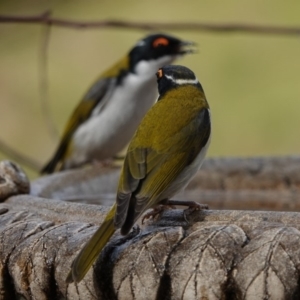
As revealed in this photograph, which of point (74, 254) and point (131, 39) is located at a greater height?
point (74, 254)

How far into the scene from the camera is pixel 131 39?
1339 cm

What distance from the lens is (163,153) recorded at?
3432mm

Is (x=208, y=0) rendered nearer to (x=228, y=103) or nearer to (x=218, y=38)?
(x=218, y=38)

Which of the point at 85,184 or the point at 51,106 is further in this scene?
the point at 51,106

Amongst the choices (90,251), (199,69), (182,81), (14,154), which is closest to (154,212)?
(90,251)

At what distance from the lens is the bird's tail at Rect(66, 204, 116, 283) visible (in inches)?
112

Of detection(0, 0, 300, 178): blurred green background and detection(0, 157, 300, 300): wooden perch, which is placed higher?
detection(0, 157, 300, 300): wooden perch

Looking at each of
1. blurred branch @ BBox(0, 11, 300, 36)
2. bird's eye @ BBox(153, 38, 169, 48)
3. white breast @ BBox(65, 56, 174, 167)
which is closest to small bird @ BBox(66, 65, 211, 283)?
blurred branch @ BBox(0, 11, 300, 36)

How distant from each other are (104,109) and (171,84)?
306 centimetres

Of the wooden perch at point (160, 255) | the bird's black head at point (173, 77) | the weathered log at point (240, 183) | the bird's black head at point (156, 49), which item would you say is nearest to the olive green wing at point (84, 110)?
the bird's black head at point (156, 49)

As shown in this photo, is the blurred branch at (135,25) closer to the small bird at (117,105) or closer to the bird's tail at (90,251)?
the bird's tail at (90,251)

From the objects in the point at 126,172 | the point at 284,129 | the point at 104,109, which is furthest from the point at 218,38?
the point at 126,172

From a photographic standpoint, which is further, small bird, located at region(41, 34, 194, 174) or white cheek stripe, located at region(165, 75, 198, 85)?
small bird, located at region(41, 34, 194, 174)

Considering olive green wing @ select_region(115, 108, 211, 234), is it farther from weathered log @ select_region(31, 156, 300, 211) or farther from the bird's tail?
weathered log @ select_region(31, 156, 300, 211)
